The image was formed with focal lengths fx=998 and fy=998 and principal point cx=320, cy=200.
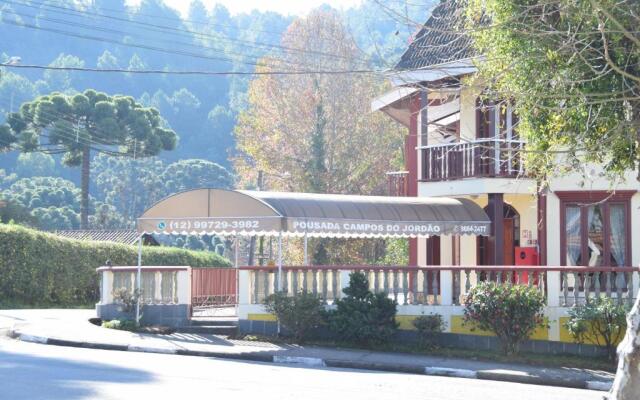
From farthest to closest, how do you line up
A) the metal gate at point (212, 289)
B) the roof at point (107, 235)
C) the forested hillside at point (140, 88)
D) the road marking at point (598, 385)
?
the forested hillside at point (140, 88), the roof at point (107, 235), the metal gate at point (212, 289), the road marking at point (598, 385)

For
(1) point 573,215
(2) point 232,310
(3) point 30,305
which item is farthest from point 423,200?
(3) point 30,305

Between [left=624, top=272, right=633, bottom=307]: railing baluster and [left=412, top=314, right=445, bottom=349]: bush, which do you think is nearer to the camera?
[left=624, top=272, right=633, bottom=307]: railing baluster

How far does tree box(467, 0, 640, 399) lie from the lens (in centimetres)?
1318

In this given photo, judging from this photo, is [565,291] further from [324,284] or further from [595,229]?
[595,229]

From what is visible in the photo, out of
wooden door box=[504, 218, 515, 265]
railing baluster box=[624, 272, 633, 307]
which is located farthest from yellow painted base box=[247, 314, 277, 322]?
wooden door box=[504, 218, 515, 265]

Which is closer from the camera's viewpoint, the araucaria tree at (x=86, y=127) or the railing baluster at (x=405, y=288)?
the railing baluster at (x=405, y=288)

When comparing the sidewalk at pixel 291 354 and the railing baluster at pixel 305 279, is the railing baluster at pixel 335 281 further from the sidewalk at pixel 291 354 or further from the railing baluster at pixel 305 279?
the sidewalk at pixel 291 354

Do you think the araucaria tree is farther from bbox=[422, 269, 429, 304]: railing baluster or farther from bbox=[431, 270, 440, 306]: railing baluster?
bbox=[431, 270, 440, 306]: railing baluster

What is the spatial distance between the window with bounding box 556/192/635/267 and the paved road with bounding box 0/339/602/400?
850 centimetres

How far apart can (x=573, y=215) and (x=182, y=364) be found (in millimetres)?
11383

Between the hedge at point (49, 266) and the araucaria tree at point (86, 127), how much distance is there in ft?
51.7

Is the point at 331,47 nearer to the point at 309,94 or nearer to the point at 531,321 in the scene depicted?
the point at 309,94

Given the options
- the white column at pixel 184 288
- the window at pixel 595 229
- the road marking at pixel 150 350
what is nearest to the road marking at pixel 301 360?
the road marking at pixel 150 350

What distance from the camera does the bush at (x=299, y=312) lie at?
2005 centimetres
